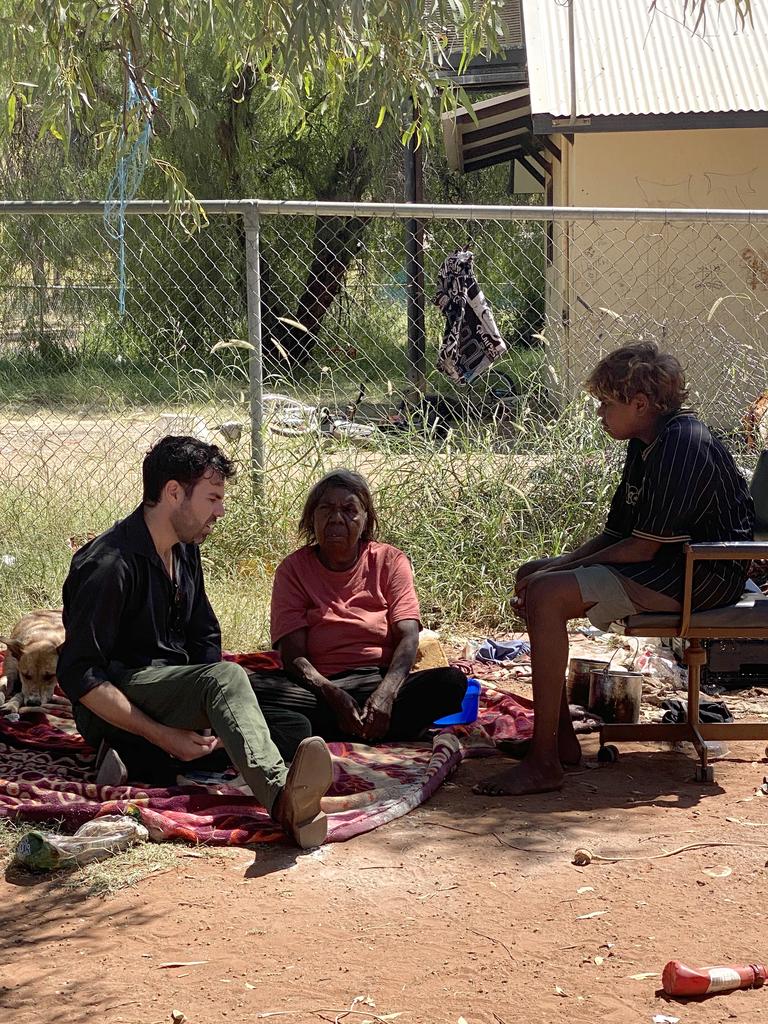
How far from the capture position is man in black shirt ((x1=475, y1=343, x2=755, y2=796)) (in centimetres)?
441

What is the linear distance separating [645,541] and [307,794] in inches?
62.1

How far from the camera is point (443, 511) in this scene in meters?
6.77

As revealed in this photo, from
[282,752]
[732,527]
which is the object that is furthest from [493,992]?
[732,527]

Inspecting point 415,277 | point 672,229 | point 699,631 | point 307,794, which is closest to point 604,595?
point 699,631

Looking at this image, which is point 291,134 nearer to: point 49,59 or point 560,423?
point 560,423

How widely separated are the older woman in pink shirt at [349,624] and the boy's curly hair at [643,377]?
3.55ft

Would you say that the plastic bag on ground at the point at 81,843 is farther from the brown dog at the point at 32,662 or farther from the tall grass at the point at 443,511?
the tall grass at the point at 443,511

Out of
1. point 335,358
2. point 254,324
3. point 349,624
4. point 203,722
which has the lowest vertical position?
point 203,722

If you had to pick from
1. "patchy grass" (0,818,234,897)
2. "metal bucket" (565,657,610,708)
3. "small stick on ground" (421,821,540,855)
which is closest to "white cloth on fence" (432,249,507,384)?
"metal bucket" (565,657,610,708)

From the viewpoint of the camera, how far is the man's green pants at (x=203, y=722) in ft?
12.8

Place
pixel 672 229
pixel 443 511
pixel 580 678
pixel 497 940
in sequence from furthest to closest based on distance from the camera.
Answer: pixel 672 229 → pixel 443 511 → pixel 580 678 → pixel 497 940

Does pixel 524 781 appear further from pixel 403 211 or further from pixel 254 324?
pixel 403 211

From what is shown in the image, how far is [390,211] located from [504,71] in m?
7.01

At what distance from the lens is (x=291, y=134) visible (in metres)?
15.5
